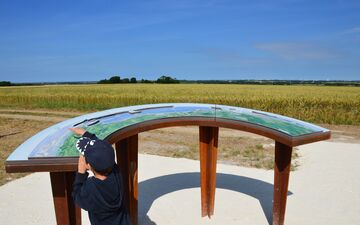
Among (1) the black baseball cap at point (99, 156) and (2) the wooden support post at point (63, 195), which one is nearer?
(1) the black baseball cap at point (99, 156)

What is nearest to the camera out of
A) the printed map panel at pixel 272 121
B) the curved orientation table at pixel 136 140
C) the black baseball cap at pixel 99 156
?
the black baseball cap at pixel 99 156

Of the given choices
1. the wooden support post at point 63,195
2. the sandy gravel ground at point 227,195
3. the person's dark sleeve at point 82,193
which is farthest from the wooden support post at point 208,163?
the person's dark sleeve at point 82,193

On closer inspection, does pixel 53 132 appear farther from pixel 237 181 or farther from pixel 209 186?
pixel 237 181

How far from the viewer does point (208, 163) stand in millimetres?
5184

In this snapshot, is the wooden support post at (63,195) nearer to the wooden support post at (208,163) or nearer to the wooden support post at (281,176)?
the wooden support post at (208,163)

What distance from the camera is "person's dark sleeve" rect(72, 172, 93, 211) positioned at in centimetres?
241

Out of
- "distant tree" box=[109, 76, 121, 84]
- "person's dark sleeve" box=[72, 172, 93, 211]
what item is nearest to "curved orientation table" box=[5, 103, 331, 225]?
"person's dark sleeve" box=[72, 172, 93, 211]

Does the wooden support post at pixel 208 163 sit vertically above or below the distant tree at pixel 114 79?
below

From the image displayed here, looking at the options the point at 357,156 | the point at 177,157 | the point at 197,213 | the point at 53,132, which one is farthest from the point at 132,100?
the point at 53,132

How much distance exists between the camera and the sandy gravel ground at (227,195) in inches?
203

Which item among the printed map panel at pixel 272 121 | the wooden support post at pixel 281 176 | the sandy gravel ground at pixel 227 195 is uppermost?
the printed map panel at pixel 272 121

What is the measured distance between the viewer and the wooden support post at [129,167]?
4543 mm

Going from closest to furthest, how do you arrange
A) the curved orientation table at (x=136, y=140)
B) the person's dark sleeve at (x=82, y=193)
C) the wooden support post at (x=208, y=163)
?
the person's dark sleeve at (x=82, y=193) → the curved orientation table at (x=136, y=140) → the wooden support post at (x=208, y=163)

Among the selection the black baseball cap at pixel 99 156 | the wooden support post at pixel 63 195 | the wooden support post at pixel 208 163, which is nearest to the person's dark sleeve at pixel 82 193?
the black baseball cap at pixel 99 156
